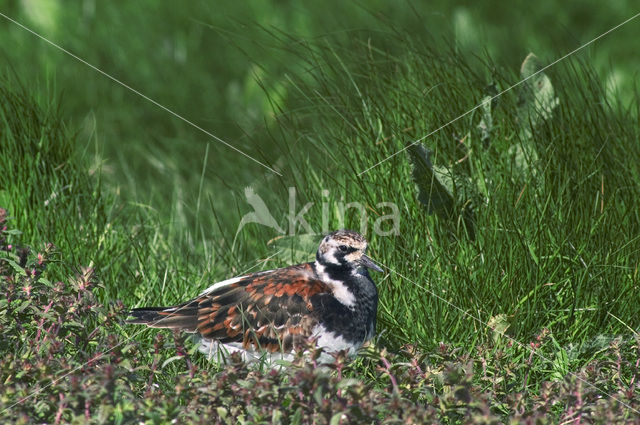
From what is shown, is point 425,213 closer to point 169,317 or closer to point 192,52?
point 169,317

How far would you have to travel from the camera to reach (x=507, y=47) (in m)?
8.65

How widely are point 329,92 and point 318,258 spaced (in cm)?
160

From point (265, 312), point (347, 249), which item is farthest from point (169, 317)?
point (347, 249)

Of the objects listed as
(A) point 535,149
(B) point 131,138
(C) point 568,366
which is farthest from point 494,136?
(B) point 131,138

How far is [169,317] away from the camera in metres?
4.52

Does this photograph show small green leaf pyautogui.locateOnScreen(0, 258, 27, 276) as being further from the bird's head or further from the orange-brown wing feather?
the bird's head

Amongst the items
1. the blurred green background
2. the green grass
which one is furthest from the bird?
the blurred green background

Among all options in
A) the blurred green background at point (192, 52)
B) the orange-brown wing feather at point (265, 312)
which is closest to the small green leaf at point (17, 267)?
the orange-brown wing feather at point (265, 312)

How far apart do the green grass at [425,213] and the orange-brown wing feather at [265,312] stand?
1.11 feet

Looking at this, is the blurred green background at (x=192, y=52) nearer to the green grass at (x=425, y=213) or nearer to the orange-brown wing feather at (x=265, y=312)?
the green grass at (x=425, y=213)

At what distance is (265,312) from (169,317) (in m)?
0.50

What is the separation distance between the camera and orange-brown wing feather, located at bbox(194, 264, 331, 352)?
14.4 ft

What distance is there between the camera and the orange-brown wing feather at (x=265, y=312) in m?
4.39

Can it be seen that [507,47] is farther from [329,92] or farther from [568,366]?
[568,366]
